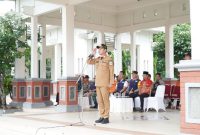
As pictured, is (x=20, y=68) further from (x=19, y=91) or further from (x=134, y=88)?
(x=134, y=88)

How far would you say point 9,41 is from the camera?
42.5 ft

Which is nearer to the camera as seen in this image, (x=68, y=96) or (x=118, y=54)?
(x=68, y=96)

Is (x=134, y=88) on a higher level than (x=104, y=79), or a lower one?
lower

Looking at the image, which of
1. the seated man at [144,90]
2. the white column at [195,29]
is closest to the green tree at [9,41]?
the seated man at [144,90]

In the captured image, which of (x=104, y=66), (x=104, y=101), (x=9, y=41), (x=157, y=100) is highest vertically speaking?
(x=9, y=41)

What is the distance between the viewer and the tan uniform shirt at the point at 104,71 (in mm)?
7930

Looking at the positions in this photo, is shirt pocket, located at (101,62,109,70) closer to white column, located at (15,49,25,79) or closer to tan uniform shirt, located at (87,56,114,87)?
tan uniform shirt, located at (87,56,114,87)

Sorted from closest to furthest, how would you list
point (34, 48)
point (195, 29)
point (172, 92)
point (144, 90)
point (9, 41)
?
1. point (195, 29)
2. point (144, 90)
3. point (172, 92)
4. point (9, 41)
5. point (34, 48)

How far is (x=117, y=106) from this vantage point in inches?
435

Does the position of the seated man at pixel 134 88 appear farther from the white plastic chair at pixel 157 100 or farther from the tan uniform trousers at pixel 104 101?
the tan uniform trousers at pixel 104 101

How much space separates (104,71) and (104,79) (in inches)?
6.9

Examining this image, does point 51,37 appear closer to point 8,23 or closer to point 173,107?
point 8,23

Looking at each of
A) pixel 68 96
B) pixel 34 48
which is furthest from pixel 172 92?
pixel 34 48

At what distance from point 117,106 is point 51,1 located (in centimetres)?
395
